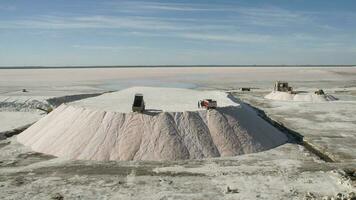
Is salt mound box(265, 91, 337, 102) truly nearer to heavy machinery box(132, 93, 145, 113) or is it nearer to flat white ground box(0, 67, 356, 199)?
flat white ground box(0, 67, 356, 199)

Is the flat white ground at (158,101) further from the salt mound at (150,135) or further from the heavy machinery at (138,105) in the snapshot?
the salt mound at (150,135)

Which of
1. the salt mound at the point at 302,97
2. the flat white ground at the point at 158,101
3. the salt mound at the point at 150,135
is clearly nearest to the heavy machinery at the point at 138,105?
the salt mound at the point at 150,135

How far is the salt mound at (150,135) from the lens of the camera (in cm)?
1997

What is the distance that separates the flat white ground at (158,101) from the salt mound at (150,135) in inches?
55.3

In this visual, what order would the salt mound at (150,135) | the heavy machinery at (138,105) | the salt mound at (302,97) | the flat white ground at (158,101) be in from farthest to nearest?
1. the salt mound at (302,97)
2. the flat white ground at (158,101)
3. the heavy machinery at (138,105)
4. the salt mound at (150,135)

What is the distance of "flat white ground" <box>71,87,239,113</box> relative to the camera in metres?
24.1

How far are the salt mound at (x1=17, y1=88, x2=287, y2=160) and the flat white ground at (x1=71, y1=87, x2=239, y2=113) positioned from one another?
4.61 ft

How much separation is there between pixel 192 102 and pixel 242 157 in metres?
7.94

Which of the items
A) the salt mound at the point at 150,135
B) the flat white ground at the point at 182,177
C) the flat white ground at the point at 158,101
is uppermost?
the flat white ground at the point at 158,101

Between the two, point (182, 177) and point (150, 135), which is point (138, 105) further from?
point (182, 177)

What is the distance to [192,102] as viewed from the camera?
89.4ft

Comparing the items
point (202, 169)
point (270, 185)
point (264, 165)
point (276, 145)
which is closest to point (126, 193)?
point (202, 169)

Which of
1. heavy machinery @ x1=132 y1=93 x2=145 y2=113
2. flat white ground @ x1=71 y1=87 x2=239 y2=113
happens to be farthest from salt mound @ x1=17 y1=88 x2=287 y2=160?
flat white ground @ x1=71 y1=87 x2=239 y2=113

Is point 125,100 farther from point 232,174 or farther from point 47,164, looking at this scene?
point 232,174
